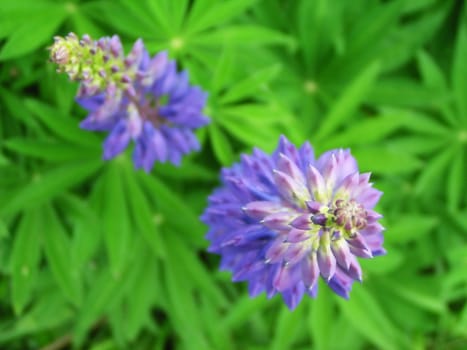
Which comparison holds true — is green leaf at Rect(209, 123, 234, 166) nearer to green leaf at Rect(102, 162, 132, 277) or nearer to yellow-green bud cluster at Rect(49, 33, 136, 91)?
green leaf at Rect(102, 162, 132, 277)

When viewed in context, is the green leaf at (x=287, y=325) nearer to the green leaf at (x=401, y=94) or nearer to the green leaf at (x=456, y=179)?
the green leaf at (x=456, y=179)

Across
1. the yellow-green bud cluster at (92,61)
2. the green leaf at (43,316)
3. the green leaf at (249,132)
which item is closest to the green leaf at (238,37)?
the green leaf at (249,132)

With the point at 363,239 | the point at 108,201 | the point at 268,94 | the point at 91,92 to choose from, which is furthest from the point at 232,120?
the point at 363,239

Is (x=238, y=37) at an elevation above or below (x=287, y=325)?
above

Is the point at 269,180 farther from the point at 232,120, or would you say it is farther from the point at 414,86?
the point at 414,86

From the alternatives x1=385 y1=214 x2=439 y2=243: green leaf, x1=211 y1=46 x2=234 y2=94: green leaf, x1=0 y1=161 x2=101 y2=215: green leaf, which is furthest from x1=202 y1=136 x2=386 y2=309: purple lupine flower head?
x1=385 y1=214 x2=439 y2=243: green leaf

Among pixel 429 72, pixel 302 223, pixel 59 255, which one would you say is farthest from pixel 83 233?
pixel 429 72

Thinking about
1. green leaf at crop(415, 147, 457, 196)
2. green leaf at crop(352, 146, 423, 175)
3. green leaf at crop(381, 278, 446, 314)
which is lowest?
green leaf at crop(381, 278, 446, 314)

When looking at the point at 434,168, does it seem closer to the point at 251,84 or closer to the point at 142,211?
the point at 251,84
